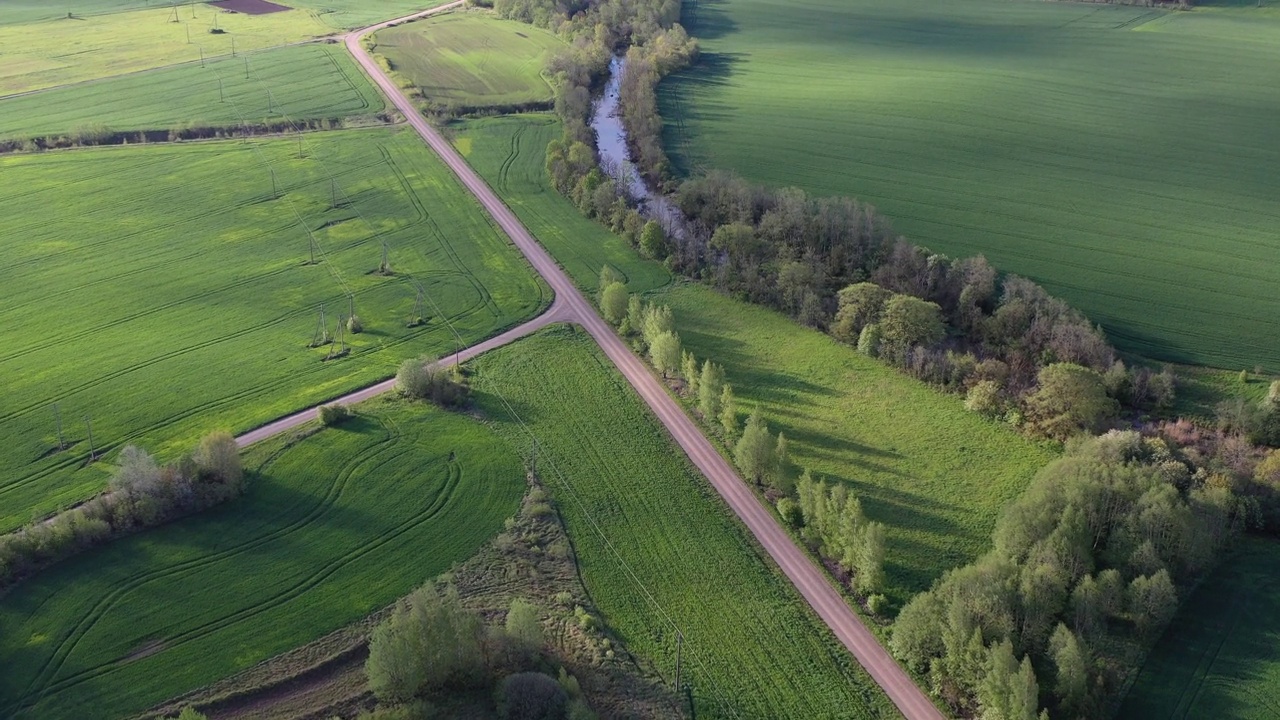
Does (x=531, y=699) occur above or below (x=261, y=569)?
above

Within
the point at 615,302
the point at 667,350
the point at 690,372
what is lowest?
the point at 690,372

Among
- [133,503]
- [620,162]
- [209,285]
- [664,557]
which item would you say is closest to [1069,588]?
[664,557]

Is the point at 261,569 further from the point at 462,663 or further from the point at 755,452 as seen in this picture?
the point at 755,452

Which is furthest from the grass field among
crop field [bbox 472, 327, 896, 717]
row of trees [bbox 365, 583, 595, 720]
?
row of trees [bbox 365, 583, 595, 720]

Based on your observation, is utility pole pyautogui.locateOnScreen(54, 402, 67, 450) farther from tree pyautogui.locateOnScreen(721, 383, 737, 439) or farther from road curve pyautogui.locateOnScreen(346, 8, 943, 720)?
tree pyautogui.locateOnScreen(721, 383, 737, 439)

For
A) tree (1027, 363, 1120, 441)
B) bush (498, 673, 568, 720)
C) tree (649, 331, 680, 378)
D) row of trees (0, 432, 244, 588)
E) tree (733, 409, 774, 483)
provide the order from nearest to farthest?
1. bush (498, 673, 568, 720)
2. row of trees (0, 432, 244, 588)
3. tree (733, 409, 774, 483)
4. tree (1027, 363, 1120, 441)
5. tree (649, 331, 680, 378)

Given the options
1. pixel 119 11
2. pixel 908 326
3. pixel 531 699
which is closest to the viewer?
pixel 531 699

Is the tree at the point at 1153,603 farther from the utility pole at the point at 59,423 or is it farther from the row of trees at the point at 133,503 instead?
the utility pole at the point at 59,423
